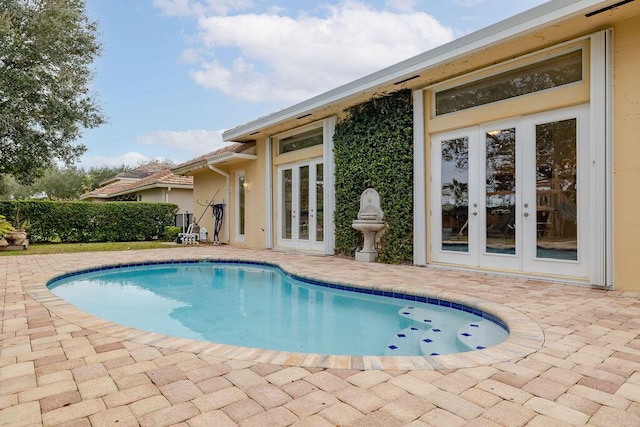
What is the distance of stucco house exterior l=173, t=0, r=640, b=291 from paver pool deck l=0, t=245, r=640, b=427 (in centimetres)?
178

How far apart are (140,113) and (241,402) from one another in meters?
19.7

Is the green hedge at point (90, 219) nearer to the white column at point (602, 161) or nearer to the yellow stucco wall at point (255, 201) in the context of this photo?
the yellow stucco wall at point (255, 201)

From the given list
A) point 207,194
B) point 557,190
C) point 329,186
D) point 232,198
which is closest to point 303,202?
point 329,186

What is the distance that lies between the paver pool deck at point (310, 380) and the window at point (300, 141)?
274 inches

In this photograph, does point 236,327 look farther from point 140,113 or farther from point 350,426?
point 140,113

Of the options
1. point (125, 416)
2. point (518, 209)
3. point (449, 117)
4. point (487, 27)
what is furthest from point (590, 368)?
point (449, 117)

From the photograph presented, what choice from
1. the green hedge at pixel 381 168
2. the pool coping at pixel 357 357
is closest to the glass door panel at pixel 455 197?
the green hedge at pixel 381 168

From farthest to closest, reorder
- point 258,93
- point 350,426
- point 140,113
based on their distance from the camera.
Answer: point 140,113 < point 258,93 < point 350,426

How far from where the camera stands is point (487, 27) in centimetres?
527

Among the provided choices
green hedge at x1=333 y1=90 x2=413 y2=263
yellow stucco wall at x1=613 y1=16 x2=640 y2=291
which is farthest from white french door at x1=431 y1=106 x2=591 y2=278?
green hedge at x1=333 y1=90 x2=413 y2=263

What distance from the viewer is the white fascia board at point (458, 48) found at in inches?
179

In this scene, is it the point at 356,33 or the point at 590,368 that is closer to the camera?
the point at 590,368

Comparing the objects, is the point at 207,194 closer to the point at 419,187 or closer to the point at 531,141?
the point at 419,187

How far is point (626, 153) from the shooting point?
473 cm
